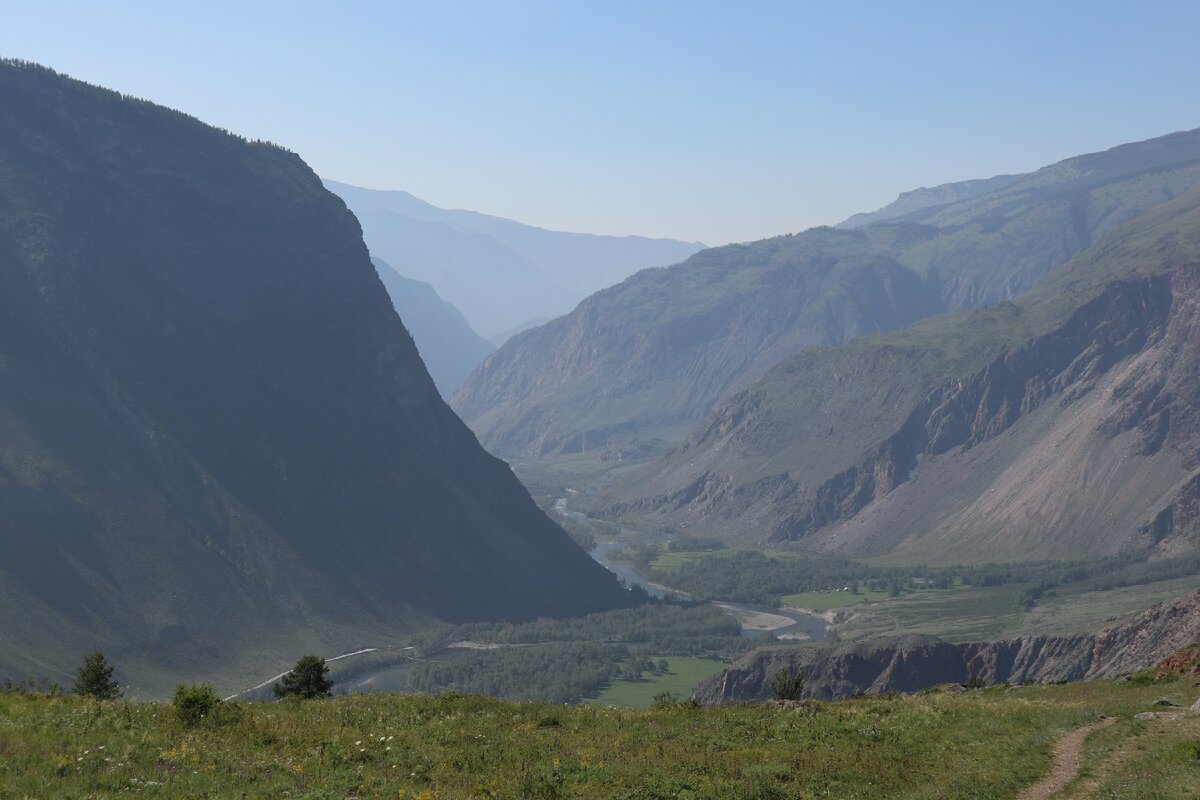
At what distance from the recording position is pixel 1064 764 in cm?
3288

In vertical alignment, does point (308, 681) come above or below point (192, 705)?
below

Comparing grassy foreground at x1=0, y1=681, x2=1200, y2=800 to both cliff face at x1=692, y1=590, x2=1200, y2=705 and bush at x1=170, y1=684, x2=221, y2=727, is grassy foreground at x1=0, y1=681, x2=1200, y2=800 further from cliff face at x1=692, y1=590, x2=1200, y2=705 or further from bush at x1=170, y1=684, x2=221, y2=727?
cliff face at x1=692, y1=590, x2=1200, y2=705

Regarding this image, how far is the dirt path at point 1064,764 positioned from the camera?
30016 millimetres

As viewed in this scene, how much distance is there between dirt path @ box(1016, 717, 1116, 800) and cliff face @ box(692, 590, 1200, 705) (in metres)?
99.2

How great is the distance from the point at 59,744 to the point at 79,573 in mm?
142890

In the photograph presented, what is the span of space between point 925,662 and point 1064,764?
118975 millimetres

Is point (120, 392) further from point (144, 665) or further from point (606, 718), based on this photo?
point (606, 718)

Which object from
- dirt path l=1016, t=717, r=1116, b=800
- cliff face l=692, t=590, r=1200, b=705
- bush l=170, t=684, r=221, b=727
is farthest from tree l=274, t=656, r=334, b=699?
cliff face l=692, t=590, r=1200, b=705

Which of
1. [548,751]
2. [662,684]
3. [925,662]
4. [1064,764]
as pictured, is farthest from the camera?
[662,684]

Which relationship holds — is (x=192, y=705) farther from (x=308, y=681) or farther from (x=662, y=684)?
(x=662, y=684)

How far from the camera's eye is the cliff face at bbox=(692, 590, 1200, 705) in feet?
446

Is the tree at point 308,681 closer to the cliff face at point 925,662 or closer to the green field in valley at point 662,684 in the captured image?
the cliff face at point 925,662

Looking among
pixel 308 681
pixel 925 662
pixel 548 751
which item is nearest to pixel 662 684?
pixel 925 662

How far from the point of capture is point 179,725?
30719mm
